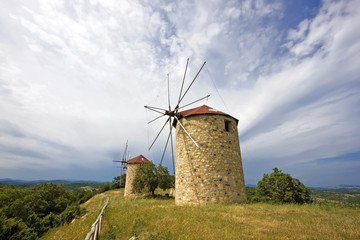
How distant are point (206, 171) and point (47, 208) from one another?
28.9m

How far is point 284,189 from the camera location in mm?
17281

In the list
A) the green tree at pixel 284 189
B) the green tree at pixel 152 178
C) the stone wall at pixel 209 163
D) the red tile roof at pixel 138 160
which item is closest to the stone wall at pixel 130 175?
the red tile roof at pixel 138 160

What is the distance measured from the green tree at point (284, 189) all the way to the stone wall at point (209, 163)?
20.2ft

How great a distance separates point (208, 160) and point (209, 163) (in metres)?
0.25

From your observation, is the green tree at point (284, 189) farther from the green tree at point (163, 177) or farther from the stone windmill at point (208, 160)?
the green tree at point (163, 177)

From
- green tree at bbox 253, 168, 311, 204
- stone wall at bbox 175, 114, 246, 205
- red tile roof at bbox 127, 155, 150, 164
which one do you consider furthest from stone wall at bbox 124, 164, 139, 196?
green tree at bbox 253, 168, 311, 204

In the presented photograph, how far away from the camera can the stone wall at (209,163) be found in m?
12.6

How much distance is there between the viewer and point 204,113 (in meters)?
14.2

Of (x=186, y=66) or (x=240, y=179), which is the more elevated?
(x=186, y=66)

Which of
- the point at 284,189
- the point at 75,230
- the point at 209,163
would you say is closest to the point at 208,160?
the point at 209,163

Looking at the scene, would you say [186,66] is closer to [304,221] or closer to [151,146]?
[151,146]

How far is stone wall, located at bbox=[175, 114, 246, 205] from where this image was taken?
497 inches

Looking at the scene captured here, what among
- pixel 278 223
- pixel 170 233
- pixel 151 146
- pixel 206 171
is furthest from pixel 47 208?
pixel 278 223

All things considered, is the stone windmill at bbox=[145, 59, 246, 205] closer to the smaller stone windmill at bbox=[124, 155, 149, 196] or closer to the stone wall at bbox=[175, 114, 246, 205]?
the stone wall at bbox=[175, 114, 246, 205]
